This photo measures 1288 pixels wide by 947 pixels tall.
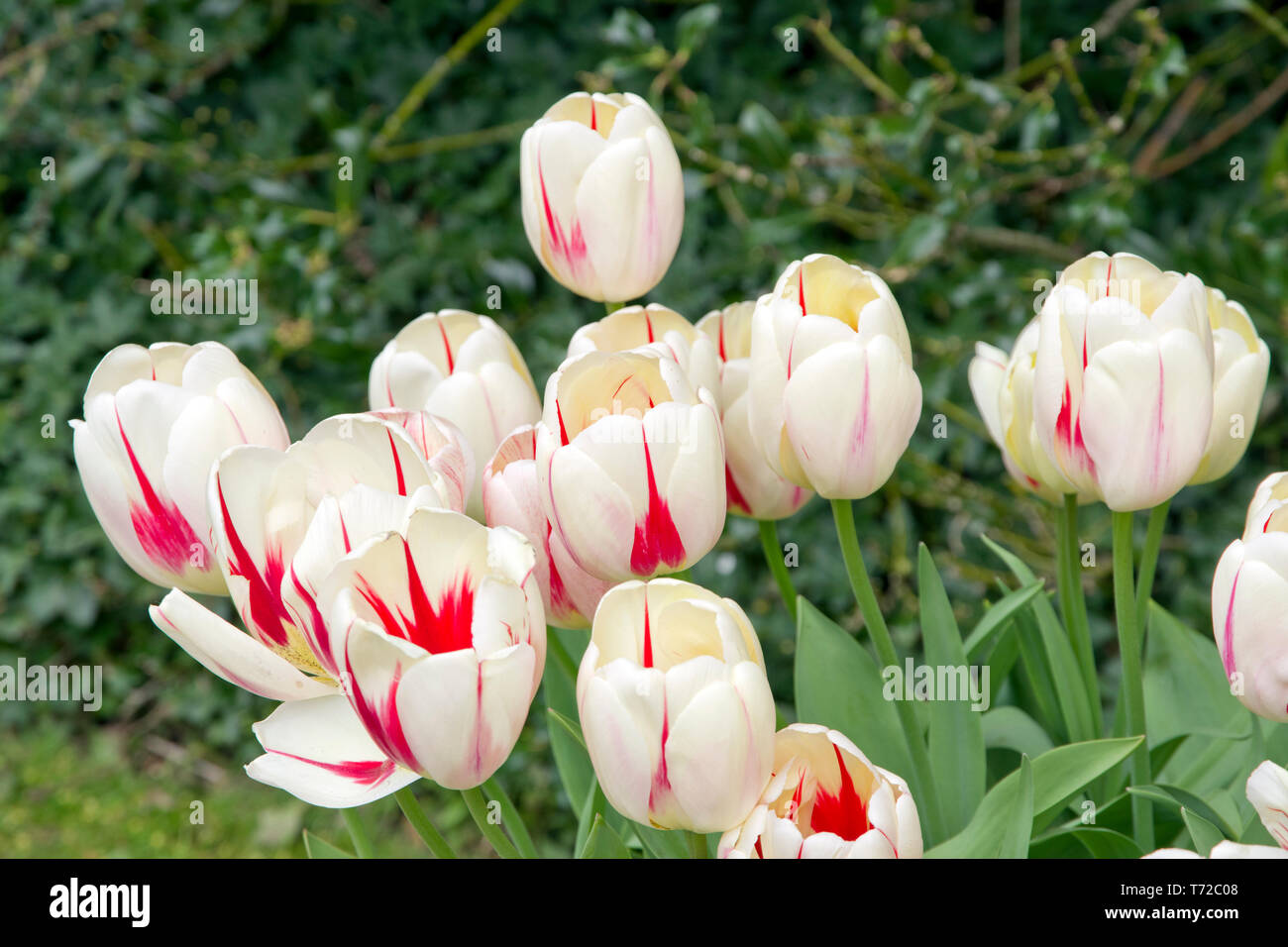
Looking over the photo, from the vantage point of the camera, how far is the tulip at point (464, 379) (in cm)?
47

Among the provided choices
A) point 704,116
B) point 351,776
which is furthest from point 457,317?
point 704,116

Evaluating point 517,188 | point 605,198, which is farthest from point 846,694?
point 517,188

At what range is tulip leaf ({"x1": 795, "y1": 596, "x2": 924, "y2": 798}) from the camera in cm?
51

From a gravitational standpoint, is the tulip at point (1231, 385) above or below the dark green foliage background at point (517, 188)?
below

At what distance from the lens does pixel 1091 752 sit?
1.44ft

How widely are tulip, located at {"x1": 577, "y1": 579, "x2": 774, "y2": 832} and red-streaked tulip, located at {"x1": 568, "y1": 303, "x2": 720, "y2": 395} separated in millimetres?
97

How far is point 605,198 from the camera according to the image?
0.48 metres

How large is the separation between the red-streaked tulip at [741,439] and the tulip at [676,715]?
96 millimetres

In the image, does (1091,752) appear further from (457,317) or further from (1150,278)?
(457,317)

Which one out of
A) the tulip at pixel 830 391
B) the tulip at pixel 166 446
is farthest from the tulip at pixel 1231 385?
the tulip at pixel 166 446

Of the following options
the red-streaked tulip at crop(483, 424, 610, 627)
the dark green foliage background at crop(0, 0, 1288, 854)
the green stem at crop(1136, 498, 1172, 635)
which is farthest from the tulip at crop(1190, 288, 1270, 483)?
the dark green foliage background at crop(0, 0, 1288, 854)

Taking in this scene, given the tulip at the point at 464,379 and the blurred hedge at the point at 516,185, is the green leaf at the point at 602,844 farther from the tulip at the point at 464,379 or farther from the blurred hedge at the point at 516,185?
the blurred hedge at the point at 516,185

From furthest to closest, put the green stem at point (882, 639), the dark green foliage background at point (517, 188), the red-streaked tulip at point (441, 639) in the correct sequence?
the dark green foliage background at point (517, 188), the green stem at point (882, 639), the red-streaked tulip at point (441, 639)

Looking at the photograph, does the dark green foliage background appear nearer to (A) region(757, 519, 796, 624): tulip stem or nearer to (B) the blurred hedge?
(B) the blurred hedge
